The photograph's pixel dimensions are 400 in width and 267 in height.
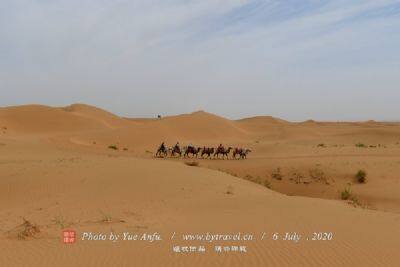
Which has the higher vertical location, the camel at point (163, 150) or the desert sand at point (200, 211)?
the camel at point (163, 150)

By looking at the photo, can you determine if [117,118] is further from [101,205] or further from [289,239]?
[289,239]

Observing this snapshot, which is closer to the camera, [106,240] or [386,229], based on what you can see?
[106,240]

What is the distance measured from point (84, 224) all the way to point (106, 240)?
2123 mm

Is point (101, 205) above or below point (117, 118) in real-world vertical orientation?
below

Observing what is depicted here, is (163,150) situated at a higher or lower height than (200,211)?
higher

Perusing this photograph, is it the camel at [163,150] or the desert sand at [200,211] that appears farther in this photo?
the camel at [163,150]

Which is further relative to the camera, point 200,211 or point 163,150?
point 163,150

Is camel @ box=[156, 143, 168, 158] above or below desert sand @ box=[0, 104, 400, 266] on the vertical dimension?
above

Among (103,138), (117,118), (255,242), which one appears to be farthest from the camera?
(117,118)

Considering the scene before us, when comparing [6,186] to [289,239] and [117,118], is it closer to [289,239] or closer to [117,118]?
[289,239]

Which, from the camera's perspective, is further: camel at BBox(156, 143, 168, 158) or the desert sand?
camel at BBox(156, 143, 168, 158)

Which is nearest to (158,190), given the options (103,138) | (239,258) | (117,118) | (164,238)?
(164,238)

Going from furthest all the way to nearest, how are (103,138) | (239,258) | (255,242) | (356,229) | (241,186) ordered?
1. (103,138)
2. (241,186)
3. (356,229)
4. (255,242)
5. (239,258)

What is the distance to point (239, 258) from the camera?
7871mm
